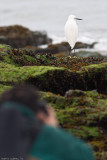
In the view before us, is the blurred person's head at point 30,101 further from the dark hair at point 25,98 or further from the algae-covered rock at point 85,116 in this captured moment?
the algae-covered rock at point 85,116

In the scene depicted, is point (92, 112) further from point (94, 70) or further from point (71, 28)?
point (71, 28)

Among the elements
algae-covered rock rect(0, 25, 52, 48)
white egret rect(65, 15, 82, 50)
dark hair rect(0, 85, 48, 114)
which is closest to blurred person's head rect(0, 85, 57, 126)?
dark hair rect(0, 85, 48, 114)

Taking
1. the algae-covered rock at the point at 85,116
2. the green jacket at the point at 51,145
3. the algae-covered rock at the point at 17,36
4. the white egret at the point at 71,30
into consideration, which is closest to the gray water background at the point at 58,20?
the algae-covered rock at the point at 17,36

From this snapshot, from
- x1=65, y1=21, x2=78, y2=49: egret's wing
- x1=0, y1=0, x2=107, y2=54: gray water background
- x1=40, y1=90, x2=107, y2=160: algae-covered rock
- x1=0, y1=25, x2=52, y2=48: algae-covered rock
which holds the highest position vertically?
x1=0, y1=0, x2=107, y2=54: gray water background

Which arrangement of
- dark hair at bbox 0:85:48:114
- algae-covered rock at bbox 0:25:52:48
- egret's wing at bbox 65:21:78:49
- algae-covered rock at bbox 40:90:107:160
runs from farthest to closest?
algae-covered rock at bbox 0:25:52:48 → egret's wing at bbox 65:21:78:49 → algae-covered rock at bbox 40:90:107:160 → dark hair at bbox 0:85:48:114

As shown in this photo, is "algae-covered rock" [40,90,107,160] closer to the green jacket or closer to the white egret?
the green jacket

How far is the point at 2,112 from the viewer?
186 centimetres

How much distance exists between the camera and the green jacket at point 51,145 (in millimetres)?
1934

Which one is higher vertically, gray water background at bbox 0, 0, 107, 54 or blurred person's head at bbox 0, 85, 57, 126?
gray water background at bbox 0, 0, 107, 54

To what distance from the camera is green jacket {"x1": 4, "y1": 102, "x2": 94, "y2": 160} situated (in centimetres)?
193

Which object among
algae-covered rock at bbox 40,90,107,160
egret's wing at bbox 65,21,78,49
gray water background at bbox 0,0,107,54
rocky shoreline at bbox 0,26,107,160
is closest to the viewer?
algae-covered rock at bbox 40,90,107,160

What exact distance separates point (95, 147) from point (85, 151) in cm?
239

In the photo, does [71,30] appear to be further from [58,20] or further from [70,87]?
[58,20]

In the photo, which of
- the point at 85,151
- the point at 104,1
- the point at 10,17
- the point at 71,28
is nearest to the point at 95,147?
the point at 85,151
